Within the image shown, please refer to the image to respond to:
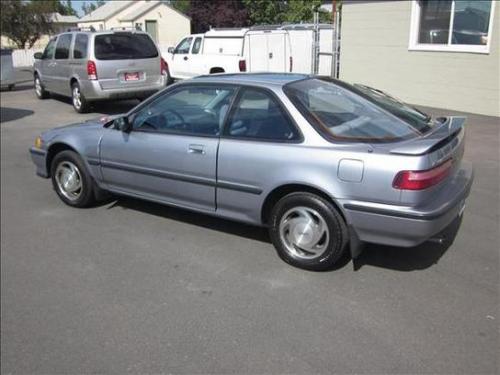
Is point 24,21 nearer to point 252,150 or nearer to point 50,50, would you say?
point 50,50

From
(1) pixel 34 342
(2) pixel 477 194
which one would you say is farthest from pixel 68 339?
(2) pixel 477 194

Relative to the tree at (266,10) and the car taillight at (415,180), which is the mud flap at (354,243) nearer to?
the car taillight at (415,180)

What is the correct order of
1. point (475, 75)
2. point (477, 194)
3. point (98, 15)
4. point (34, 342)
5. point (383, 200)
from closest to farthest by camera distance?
point (34, 342) → point (383, 200) → point (477, 194) → point (475, 75) → point (98, 15)

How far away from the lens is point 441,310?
3.50 metres

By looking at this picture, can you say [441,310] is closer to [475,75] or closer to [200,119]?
[200,119]

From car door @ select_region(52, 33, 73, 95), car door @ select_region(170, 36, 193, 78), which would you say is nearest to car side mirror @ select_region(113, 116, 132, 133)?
car door @ select_region(52, 33, 73, 95)

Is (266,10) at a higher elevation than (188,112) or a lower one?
higher

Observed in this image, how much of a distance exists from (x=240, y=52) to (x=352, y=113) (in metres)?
12.2

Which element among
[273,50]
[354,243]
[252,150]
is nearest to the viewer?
[354,243]

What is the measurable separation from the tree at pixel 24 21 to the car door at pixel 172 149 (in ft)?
139

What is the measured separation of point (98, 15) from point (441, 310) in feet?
178

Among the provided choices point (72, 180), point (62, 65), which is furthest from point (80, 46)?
point (72, 180)

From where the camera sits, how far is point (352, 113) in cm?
424

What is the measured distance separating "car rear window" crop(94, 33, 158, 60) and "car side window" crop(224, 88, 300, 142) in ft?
26.8
